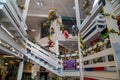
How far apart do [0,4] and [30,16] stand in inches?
325

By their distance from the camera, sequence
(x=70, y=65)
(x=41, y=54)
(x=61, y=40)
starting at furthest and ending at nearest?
(x=61, y=40) → (x=41, y=54) → (x=70, y=65)

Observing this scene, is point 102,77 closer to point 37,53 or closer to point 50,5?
point 37,53

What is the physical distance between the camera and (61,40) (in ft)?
30.2

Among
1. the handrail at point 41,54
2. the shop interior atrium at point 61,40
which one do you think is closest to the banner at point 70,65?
the shop interior atrium at point 61,40

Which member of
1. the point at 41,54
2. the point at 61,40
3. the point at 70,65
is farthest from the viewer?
the point at 61,40

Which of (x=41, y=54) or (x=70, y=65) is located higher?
(x=41, y=54)

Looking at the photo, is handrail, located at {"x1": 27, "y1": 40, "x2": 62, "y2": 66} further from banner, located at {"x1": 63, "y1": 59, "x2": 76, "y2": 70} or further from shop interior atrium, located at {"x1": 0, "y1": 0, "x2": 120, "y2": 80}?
banner, located at {"x1": 63, "y1": 59, "x2": 76, "y2": 70}

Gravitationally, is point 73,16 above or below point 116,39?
above

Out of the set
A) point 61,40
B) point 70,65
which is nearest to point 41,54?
point 70,65

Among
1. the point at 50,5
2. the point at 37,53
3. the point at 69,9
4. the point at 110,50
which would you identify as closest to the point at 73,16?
the point at 69,9

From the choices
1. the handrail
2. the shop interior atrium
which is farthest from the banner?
the handrail

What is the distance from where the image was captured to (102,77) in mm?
2379

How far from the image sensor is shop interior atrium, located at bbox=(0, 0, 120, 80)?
226 centimetres

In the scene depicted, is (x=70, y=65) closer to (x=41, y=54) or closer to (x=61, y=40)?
(x=41, y=54)
